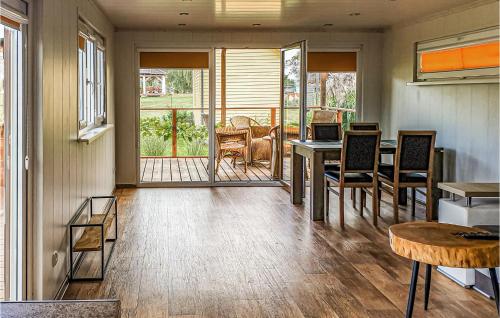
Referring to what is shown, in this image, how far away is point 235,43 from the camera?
8703 millimetres

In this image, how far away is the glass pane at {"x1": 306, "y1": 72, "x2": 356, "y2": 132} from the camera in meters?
9.02

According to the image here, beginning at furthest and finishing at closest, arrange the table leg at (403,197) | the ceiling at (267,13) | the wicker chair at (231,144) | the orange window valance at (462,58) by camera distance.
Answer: the wicker chair at (231,144)
the table leg at (403,197)
the ceiling at (267,13)
the orange window valance at (462,58)

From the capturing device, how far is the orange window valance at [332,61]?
29.3 feet

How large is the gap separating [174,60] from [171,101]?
0.63 meters

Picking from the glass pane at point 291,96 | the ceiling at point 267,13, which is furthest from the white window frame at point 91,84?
the glass pane at point 291,96

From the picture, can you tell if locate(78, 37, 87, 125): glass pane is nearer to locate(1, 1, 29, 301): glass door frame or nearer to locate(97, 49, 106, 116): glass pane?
locate(97, 49, 106, 116): glass pane

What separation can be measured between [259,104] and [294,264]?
6.78 metres

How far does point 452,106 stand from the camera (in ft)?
21.7

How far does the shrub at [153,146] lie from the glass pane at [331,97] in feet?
7.24

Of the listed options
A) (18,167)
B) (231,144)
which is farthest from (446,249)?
(231,144)

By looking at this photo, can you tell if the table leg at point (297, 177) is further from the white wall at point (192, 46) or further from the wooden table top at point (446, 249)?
the wooden table top at point (446, 249)

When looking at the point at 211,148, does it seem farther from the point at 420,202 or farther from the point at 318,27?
the point at 420,202

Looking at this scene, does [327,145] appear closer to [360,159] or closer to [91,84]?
[360,159]

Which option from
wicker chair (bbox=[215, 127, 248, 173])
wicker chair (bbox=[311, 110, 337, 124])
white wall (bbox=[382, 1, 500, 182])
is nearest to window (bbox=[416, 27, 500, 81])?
white wall (bbox=[382, 1, 500, 182])
